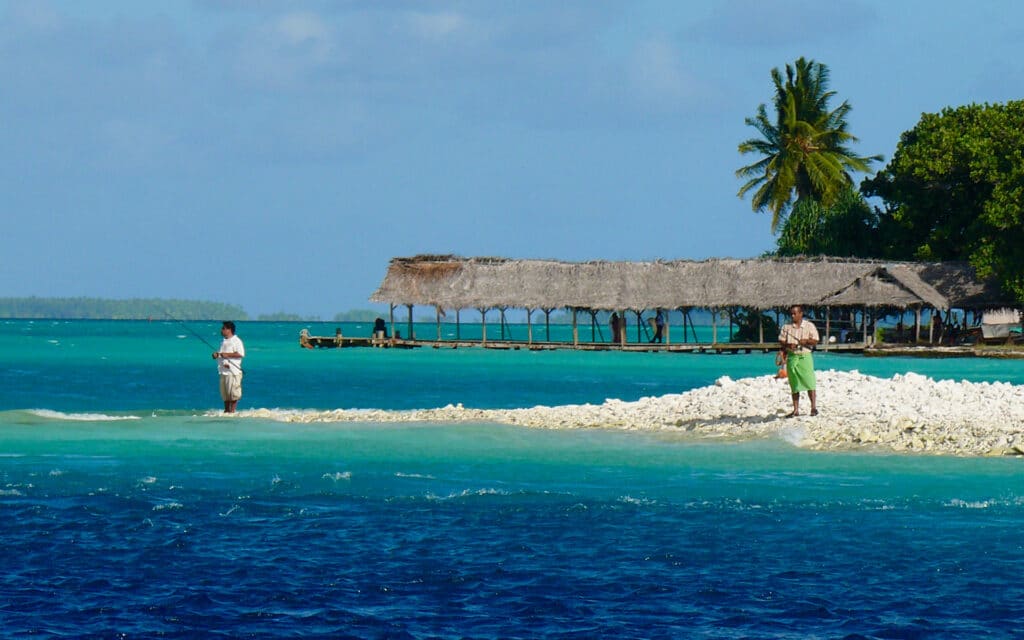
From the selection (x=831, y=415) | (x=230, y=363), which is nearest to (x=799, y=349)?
(x=831, y=415)

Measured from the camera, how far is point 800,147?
54.5 metres

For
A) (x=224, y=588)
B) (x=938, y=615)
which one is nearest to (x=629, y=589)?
(x=938, y=615)

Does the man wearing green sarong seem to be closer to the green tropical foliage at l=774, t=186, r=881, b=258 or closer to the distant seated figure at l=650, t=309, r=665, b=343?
the distant seated figure at l=650, t=309, r=665, b=343

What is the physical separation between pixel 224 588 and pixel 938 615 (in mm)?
4824

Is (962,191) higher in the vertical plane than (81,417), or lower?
higher

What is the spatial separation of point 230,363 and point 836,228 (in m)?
39.6

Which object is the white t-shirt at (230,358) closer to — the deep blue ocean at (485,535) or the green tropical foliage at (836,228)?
the deep blue ocean at (485,535)

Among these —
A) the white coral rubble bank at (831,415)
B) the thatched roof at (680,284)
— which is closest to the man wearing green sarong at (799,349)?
the white coral rubble bank at (831,415)

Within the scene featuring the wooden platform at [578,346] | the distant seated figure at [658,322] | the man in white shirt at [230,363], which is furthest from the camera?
the distant seated figure at [658,322]

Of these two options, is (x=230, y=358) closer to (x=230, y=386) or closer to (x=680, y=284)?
(x=230, y=386)

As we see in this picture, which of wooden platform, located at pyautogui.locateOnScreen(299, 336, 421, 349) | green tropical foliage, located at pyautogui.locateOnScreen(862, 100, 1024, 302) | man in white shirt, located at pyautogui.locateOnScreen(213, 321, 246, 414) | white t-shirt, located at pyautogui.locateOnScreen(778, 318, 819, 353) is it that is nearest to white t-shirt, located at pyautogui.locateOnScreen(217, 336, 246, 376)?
man in white shirt, located at pyautogui.locateOnScreen(213, 321, 246, 414)

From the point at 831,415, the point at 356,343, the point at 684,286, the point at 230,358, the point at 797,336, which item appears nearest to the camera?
the point at 797,336

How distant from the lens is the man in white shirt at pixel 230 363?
19.4m

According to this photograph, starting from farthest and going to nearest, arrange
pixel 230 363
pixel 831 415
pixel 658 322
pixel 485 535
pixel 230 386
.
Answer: pixel 658 322, pixel 230 386, pixel 230 363, pixel 831 415, pixel 485 535
